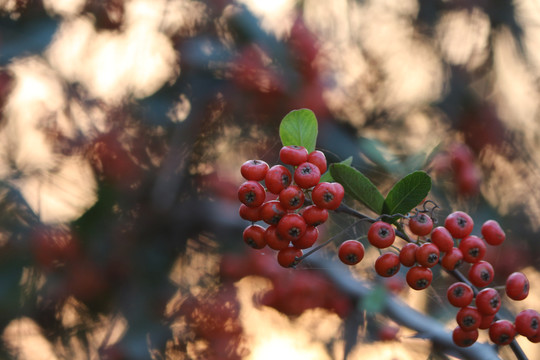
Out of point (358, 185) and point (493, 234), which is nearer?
point (358, 185)

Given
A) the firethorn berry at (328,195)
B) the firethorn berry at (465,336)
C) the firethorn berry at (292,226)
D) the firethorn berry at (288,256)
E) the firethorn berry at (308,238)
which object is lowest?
the firethorn berry at (465,336)

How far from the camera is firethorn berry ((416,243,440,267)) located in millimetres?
588

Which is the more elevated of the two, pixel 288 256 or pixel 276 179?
pixel 276 179

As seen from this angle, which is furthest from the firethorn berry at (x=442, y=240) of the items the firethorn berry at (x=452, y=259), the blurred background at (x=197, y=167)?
the blurred background at (x=197, y=167)

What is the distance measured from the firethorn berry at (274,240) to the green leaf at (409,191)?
0.50ft

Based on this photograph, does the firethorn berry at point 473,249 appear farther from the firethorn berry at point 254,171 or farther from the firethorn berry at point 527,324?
the firethorn berry at point 254,171

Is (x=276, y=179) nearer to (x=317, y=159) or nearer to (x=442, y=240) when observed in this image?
(x=317, y=159)

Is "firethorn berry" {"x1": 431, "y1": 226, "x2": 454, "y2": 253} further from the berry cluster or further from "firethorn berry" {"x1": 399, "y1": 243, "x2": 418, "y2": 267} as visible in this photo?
the berry cluster

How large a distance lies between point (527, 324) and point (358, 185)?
1.07ft

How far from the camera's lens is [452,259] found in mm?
610

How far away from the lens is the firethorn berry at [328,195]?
0.55 metres

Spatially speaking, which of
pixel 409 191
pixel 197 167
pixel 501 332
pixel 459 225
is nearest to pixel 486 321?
pixel 501 332

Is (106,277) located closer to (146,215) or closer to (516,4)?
(146,215)

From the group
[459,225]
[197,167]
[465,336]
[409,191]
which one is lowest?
[197,167]
